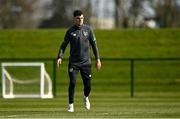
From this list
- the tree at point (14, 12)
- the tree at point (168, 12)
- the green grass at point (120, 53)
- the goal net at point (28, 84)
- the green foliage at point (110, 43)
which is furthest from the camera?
the tree at point (14, 12)

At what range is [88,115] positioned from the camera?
51.4 ft

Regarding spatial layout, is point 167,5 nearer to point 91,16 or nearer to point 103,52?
point 91,16

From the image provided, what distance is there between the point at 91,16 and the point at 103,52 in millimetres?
33828

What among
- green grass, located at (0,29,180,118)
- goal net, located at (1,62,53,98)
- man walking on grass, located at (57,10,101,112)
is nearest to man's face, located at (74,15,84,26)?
man walking on grass, located at (57,10,101,112)

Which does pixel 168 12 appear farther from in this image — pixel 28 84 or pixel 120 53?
pixel 28 84

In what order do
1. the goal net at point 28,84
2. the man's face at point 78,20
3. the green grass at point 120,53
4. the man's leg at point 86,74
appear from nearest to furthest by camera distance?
the man's face at point 78,20 < the man's leg at point 86,74 < the goal net at point 28,84 < the green grass at point 120,53

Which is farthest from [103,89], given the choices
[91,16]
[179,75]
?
[91,16]

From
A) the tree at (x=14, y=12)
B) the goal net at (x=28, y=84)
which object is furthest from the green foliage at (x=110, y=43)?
the tree at (x=14, y=12)

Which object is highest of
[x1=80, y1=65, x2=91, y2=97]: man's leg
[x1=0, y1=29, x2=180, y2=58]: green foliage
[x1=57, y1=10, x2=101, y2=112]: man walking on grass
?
[x1=57, y1=10, x2=101, y2=112]: man walking on grass

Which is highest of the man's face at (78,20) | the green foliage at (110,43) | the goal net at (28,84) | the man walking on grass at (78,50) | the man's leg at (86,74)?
the man's face at (78,20)

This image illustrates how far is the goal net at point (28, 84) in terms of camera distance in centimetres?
2703

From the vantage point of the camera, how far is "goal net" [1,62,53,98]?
88.7 ft

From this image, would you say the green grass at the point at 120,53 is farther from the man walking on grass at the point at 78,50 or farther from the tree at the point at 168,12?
the tree at the point at 168,12

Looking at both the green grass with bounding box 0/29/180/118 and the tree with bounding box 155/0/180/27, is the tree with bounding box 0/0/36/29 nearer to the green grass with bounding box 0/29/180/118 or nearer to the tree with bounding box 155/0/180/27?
the tree with bounding box 155/0/180/27
